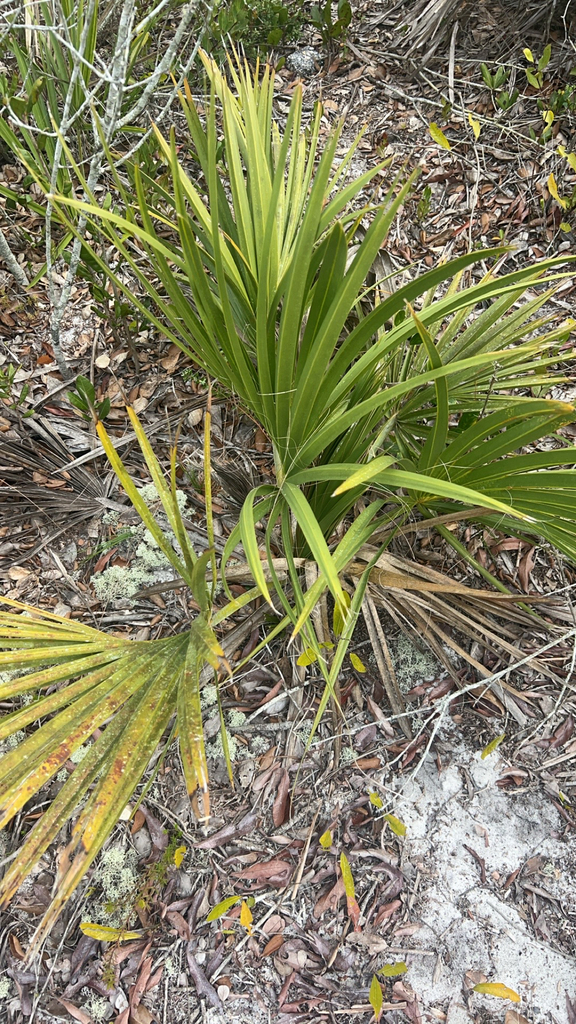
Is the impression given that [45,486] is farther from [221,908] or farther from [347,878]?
[347,878]

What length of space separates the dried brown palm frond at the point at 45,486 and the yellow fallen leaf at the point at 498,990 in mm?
1460

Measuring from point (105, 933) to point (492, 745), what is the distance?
3.15 feet

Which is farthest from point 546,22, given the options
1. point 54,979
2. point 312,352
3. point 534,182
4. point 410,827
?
point 54,979

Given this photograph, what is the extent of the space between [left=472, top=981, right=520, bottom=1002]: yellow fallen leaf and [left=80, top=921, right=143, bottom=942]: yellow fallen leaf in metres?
0.75

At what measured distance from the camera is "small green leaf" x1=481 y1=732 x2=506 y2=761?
1.38m

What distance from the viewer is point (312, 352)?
41.0 inches

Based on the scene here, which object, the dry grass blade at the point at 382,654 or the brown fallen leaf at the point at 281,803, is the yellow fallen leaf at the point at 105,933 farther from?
the dry grass blade at the point at 382,654

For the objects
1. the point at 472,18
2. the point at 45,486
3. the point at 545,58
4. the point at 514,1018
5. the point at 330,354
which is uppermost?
the point at 472,18

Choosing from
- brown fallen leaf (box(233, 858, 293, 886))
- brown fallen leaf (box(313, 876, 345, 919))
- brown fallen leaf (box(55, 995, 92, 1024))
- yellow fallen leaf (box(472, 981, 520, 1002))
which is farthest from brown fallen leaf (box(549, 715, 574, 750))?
brown fallen leaf (box(55, 995, 92, 1024))

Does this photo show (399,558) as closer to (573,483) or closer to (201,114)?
(573,483)

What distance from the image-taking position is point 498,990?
1212mm

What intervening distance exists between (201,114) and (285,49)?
1.93ft

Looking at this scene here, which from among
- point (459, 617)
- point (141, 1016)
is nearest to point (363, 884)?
point (141, 1016)

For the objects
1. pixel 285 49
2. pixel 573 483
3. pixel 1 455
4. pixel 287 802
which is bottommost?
pixel 287 802
